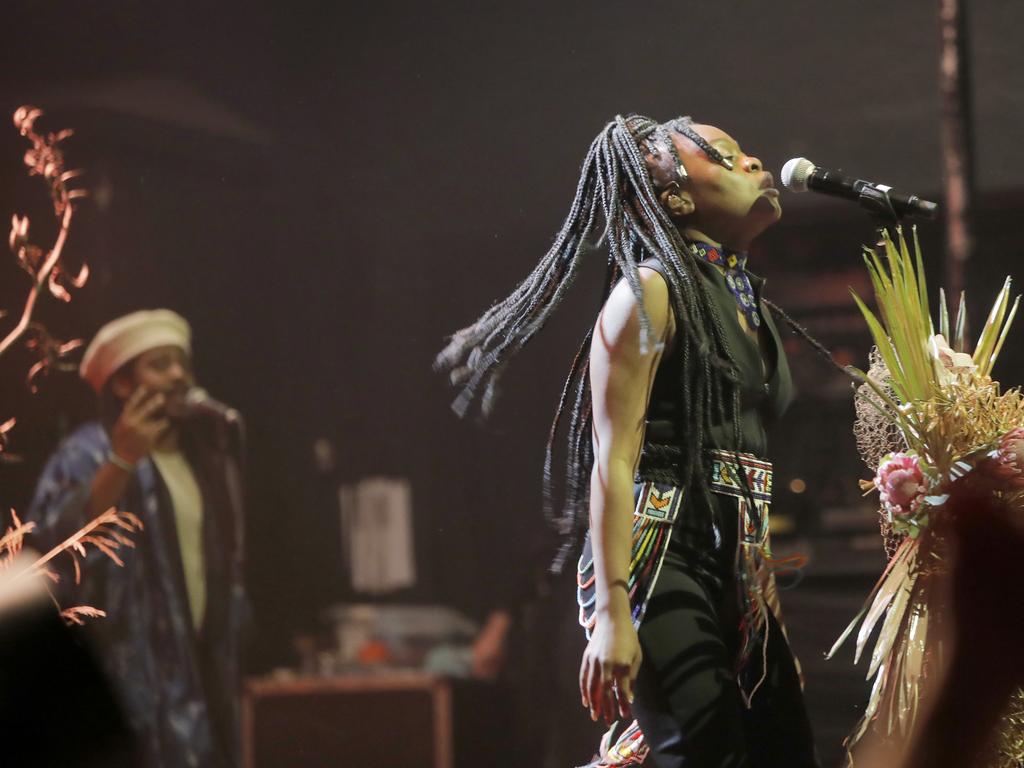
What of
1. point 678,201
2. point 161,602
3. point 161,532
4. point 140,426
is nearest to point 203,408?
point 140,426

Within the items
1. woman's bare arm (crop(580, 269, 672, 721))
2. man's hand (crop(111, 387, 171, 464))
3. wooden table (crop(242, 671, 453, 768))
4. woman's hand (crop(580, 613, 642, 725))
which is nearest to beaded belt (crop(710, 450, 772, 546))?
woman's bare arm (crop(580, 269, 672, 721))

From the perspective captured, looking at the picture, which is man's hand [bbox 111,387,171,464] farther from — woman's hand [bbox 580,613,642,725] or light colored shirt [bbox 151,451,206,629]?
woman's hand [bbox 580,613,642,725]

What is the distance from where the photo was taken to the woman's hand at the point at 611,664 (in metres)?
1.74

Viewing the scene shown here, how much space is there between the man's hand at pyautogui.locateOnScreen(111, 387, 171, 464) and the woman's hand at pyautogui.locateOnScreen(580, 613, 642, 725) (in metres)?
1.78

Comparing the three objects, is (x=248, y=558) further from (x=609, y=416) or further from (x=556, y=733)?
(x=609, y=416)

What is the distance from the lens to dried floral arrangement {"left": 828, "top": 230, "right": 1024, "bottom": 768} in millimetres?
1954

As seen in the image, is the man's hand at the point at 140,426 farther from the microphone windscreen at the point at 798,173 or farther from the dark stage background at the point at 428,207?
the microphone windscreen at the point at 798,173

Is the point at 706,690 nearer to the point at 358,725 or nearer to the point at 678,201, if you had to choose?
the point at 678,201

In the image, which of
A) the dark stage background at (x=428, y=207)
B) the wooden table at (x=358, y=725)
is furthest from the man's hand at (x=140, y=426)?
the wooden table at (x=358, y=725)

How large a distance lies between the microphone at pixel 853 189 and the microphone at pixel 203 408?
1622mm

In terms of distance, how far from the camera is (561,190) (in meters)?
2.75

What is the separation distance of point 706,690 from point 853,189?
0.78 metres

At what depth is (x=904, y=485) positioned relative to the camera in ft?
6.42

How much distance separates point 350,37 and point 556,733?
64.2 inches
